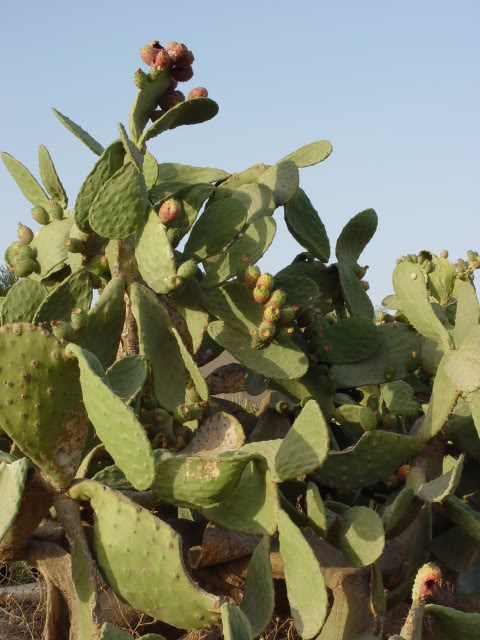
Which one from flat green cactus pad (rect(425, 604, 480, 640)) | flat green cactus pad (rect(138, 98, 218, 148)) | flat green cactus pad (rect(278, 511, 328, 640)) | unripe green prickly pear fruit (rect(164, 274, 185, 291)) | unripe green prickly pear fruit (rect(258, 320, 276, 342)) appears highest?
flat green cactus pad (rect(138, 98, 218, 148))

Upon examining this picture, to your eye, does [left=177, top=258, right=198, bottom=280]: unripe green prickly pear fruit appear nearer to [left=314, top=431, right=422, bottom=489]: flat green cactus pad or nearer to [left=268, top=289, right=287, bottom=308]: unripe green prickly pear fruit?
[left=268, top=289, right=287, bottom=308]: unripe green prickly pear fruit

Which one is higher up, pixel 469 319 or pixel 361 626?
pixel 469 319

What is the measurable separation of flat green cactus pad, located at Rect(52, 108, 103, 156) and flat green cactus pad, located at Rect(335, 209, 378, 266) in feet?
2.61

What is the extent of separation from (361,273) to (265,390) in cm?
52

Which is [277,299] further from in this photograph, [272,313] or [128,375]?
[128,375]

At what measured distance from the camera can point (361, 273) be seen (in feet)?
8.54

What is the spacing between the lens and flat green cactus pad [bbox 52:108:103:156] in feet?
7.55

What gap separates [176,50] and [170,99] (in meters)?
0.15

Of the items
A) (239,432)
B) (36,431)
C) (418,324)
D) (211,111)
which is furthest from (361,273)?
(36,431)

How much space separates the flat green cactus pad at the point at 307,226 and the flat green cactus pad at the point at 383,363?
0.30m

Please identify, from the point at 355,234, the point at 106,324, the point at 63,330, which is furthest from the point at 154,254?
the point at 355,234

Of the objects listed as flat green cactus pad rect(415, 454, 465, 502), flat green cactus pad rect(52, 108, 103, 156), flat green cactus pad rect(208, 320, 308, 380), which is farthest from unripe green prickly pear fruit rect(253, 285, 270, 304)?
flat green cactus pad rect(52, 108, 103, 156)

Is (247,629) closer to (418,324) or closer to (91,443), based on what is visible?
(91,443)

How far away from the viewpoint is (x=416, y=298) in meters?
2.14
